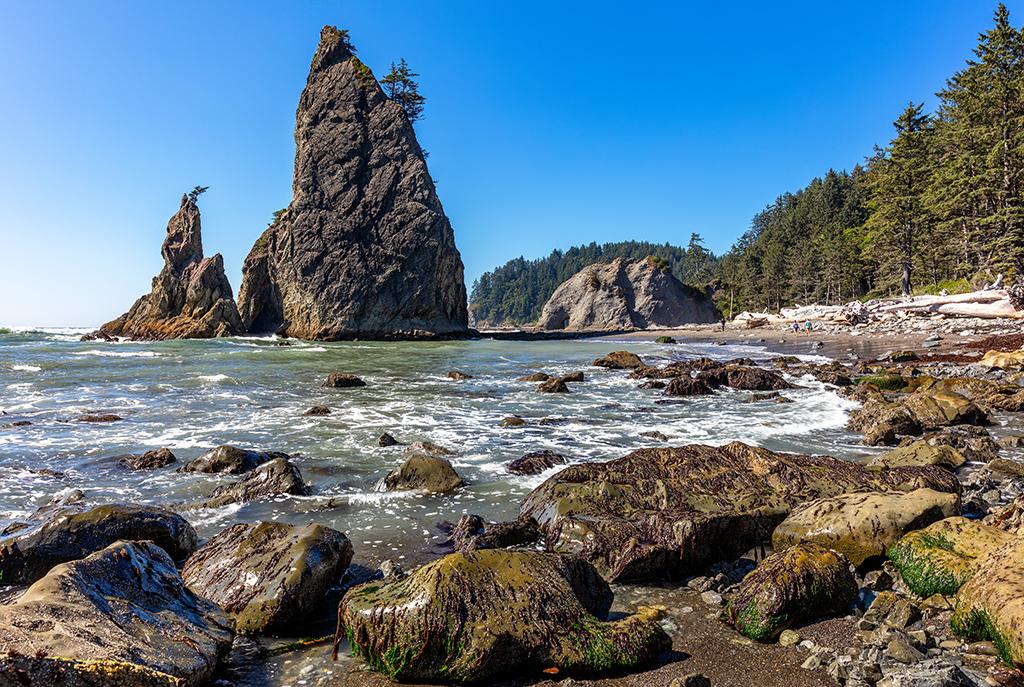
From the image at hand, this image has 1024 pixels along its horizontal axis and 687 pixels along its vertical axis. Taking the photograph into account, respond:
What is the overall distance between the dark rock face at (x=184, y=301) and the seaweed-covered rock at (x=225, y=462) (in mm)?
66306

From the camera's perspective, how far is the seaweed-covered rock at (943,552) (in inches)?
193

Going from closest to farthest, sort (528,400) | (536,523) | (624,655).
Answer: (624,655) → (536,523) → (528,400)

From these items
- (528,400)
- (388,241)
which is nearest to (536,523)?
(528,400)

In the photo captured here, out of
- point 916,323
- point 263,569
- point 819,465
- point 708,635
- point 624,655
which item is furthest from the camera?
point 916,323

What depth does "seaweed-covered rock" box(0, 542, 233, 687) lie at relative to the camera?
9.68 feet

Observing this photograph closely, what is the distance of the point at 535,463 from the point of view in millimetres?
9969

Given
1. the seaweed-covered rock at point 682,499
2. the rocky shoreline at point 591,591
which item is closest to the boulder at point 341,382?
the rocky shoreline at point 591,591

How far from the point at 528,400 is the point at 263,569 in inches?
551

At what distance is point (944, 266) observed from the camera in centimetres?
5891

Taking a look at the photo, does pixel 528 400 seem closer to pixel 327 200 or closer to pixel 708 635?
pixel 708 635

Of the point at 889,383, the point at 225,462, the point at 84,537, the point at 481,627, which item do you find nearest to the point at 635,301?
the point at 889,383

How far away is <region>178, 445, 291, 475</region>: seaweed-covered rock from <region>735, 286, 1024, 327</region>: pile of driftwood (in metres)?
45.1

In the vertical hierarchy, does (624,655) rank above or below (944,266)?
below

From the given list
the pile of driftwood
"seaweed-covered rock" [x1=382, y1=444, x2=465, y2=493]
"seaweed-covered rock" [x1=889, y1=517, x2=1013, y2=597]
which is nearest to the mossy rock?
"seaweed-covered rock" [x1=889, y1=517, x2=1013, y2=597]
